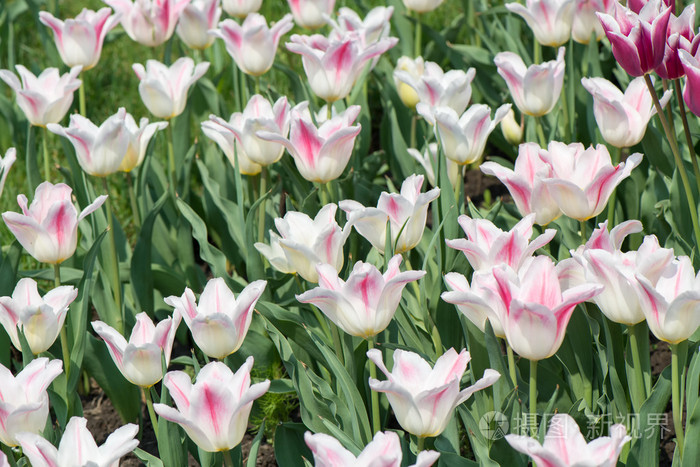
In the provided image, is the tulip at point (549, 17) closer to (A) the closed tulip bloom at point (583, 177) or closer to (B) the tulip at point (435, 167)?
(B) the tulip at point (435, 167)

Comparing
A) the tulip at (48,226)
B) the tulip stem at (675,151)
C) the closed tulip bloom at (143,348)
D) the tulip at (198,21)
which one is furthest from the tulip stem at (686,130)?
the tulip at (198,21)

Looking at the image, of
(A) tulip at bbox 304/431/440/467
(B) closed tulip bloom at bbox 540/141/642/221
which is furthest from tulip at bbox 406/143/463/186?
(A) tulip at bbox 304/431/440/467

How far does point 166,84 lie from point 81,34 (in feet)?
1.15

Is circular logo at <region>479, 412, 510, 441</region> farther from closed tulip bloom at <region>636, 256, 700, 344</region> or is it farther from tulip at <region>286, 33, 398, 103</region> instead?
tulip at <region>286, 33, 398, 103</region>

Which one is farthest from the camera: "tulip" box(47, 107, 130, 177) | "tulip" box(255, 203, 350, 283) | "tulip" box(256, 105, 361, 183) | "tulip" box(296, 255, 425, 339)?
"tulip" box(47, 107, 130, 177)

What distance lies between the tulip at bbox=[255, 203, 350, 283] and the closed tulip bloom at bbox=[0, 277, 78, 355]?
A: 38 cm

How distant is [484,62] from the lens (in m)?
2.94

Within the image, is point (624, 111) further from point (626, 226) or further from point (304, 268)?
point (304, 268)

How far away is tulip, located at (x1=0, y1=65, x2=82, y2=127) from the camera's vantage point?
→ 2143 mm

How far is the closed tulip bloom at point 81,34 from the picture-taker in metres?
2.39

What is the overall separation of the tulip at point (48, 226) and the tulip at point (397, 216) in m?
0.52

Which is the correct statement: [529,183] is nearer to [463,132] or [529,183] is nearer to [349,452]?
[463,132]

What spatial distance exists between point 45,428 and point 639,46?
1.23m

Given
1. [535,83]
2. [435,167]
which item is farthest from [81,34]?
[535,83]
